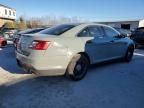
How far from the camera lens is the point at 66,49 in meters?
5.63

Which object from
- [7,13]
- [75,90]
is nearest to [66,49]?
[75,90]

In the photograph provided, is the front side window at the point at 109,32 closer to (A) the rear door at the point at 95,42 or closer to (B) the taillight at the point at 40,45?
(A) the rear door at the point at 95,42

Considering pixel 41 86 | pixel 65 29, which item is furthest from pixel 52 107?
pixel 65 29

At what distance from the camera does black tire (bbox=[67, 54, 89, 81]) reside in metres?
5.81

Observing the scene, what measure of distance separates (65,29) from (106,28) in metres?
1.72

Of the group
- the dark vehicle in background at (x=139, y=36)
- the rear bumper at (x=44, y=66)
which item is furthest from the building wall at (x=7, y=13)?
the rear bumper at (x=44, y=66)

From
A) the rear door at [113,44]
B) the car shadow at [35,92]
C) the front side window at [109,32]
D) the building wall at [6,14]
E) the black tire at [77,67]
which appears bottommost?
the car shadow at [35,92]

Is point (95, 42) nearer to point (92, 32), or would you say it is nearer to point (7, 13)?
point (92, 32)

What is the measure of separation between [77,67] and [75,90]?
3.06ft

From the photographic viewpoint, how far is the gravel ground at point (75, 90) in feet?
14.6

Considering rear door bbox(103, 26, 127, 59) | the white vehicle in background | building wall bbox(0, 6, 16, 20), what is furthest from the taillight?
building wall bbox(0, 6, 16, 20)

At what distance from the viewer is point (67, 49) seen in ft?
18.5

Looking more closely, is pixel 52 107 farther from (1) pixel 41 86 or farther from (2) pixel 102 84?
(2) pixel 102 84

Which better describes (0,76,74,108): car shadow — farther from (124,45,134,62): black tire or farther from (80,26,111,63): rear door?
(124,45,134,62): black tire
